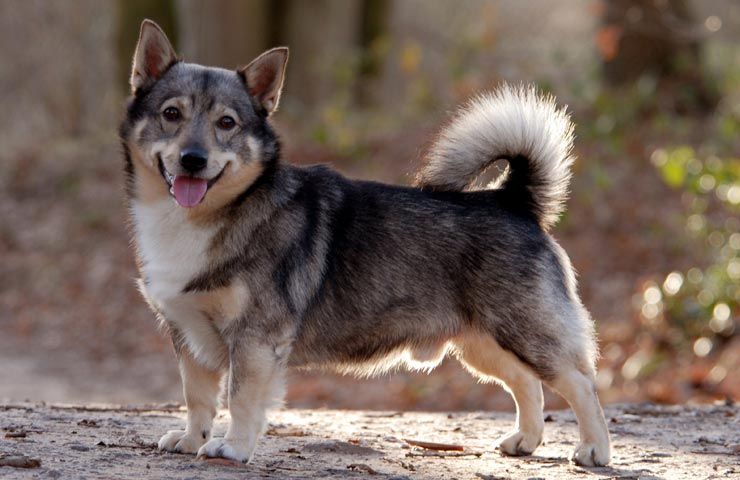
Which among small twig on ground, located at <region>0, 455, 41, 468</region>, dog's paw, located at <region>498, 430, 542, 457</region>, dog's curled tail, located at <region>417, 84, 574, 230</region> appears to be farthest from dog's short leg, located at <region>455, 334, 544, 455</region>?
small twig on ground, located at <region>0, 455, 41, 468</region>

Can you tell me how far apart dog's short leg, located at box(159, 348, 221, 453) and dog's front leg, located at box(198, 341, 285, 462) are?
1.17 feet

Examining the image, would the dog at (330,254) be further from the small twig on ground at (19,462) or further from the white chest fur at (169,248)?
the small twig on ground at (19,462)

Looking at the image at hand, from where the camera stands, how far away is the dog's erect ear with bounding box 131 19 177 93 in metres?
5.52

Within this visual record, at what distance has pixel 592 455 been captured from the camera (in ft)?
18.1

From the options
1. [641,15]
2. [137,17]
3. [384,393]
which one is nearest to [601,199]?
[641,15]

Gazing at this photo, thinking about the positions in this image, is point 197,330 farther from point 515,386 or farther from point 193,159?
point 515,386

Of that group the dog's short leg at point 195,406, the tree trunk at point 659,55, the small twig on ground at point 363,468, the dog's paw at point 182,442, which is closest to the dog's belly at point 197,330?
the dog's short leg at point 195,406

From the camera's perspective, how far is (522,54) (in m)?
19.8

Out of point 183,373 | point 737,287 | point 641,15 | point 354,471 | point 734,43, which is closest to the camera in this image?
point 354,471

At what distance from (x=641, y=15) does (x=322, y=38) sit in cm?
750

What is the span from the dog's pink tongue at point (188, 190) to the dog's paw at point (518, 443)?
2125 millimetres

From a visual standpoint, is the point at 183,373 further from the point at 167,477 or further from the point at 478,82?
the point at 478,82

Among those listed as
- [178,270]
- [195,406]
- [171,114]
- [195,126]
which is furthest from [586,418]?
[171,114]

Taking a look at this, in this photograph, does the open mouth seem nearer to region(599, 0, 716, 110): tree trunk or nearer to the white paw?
the white paw
